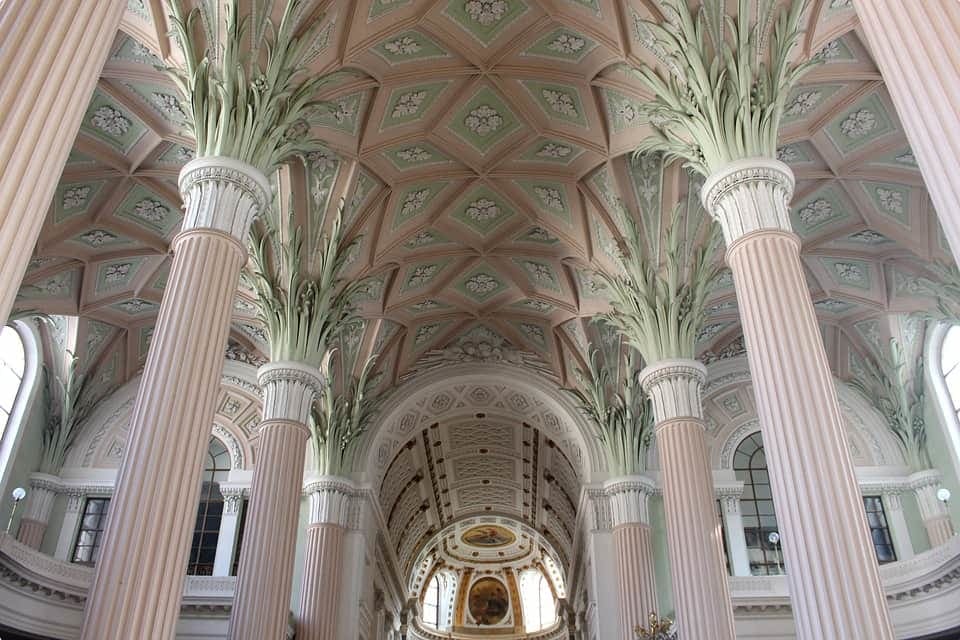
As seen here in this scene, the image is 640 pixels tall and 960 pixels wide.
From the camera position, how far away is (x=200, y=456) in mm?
8422

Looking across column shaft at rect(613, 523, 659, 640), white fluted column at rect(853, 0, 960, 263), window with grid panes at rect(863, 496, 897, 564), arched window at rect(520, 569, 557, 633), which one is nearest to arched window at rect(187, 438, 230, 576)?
column shaft at rect(613, 523, 659, 640)

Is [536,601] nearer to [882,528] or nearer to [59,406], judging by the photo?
[882,528]

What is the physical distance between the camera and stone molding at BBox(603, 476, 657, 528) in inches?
738

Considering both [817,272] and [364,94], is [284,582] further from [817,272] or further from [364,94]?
[817,272]

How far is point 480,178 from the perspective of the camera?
712 inches

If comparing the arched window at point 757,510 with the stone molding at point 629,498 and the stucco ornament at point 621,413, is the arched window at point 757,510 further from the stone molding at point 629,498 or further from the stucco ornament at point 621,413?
the stucco ornament at point 621,413

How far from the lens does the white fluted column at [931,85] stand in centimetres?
525

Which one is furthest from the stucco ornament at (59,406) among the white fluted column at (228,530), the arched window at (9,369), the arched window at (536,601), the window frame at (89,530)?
the arched window at (536,601)

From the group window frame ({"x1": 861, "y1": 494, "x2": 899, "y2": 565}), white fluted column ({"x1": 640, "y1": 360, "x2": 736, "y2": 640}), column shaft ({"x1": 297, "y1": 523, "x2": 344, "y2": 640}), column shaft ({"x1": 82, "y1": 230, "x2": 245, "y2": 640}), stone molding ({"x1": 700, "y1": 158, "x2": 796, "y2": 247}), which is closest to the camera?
column shaft ({"x1": 82, "y1": 230, "x2": 245, "y2": 640})

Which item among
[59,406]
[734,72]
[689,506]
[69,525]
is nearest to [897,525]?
[689,506]

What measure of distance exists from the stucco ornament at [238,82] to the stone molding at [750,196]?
5742 millimetres

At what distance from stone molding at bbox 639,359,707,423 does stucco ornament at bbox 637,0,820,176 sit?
4088mm

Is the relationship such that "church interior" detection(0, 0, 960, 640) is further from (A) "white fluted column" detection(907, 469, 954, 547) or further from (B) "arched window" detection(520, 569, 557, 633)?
(B) "arched window" detection(520, 569, 557, 633)

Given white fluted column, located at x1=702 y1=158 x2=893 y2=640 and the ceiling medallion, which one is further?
the ceiling medallion
